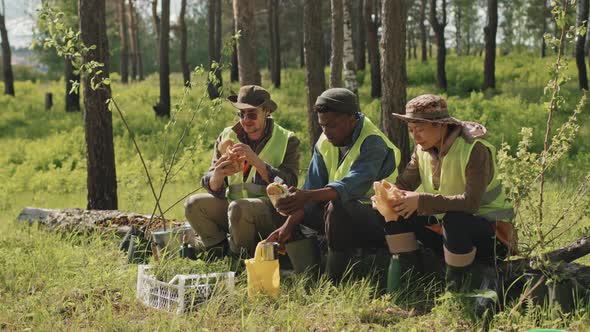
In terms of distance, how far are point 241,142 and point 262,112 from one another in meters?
0.33

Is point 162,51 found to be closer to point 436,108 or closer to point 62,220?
point 62,220

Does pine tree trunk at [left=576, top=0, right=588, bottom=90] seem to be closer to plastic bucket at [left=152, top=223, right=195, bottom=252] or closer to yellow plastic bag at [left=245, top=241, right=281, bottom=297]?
plastic bucket at [left=152, top=223, right=195, bottom=252]

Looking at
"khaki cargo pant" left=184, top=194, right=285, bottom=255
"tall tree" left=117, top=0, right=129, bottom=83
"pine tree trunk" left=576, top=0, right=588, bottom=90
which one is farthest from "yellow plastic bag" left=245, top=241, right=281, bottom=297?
"tall tree" left=117, top=0, right=129, bottom=83

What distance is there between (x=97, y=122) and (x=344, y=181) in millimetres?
3902

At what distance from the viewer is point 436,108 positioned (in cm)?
400

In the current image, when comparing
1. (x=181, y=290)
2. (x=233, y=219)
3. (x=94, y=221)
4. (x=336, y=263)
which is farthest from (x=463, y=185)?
(x=94, y=221)

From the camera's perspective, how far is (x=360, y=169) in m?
4.51

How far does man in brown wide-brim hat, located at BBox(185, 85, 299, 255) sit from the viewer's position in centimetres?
482

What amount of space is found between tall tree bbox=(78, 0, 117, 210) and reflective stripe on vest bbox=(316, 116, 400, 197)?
11.1 ft

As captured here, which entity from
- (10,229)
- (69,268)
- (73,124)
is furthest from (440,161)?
(73,124)

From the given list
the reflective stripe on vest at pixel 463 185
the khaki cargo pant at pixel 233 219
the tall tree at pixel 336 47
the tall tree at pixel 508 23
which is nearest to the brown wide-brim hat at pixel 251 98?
the khaki cargo pant at pixel 233 219

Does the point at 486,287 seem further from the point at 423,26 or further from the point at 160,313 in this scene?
the point at 423,26

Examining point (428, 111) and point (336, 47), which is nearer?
point (428, 111)

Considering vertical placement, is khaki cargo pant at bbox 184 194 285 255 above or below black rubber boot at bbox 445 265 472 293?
above
